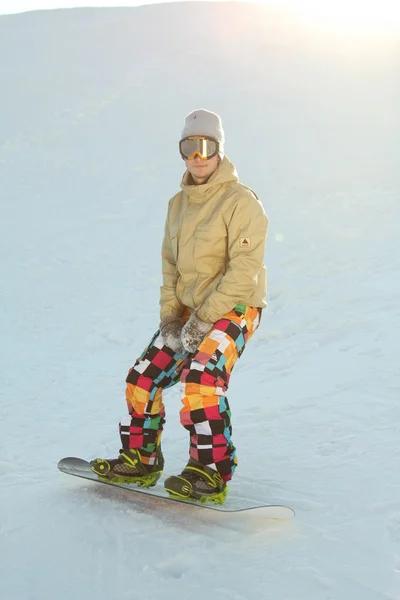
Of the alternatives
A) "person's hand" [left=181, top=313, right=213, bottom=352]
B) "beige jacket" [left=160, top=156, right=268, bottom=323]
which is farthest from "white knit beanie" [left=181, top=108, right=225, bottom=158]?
"person's hand" [left=181, top=313, right=213, bottom=352]

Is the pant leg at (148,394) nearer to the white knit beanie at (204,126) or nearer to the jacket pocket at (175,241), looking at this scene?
the jacket pocket at (175,241)

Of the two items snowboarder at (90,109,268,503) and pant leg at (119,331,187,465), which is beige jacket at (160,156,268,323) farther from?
pant leg at (119,331,187,465)

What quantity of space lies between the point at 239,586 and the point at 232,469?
857mm

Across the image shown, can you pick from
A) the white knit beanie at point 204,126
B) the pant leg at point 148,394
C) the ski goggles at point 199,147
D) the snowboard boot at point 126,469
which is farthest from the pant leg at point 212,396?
the white knit beanie at point 204,126

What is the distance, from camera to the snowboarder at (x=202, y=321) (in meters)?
3.69

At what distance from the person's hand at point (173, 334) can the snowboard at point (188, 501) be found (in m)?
0.80

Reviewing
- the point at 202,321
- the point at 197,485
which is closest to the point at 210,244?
the point at 202,321

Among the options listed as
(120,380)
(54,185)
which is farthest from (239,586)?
(54,185)

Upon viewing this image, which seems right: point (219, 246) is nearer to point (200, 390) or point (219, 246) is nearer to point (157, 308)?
point (200, 390)

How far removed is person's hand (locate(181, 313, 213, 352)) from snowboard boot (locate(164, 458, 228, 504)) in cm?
61

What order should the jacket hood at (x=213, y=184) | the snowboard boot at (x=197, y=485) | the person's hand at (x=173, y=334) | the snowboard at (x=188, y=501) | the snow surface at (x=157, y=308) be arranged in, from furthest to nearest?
the person's hand at (x=173, y=334) → the jacket hood at (x=213, y=184) → the snowboard boot at (x=197, y=485) → the snowboard at (x=188, y=501) → the snow surface at (x=157, y=308)

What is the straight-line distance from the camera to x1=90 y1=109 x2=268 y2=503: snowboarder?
12.1 feet

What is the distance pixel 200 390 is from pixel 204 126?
1.44 meters

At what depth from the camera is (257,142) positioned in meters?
16.3
